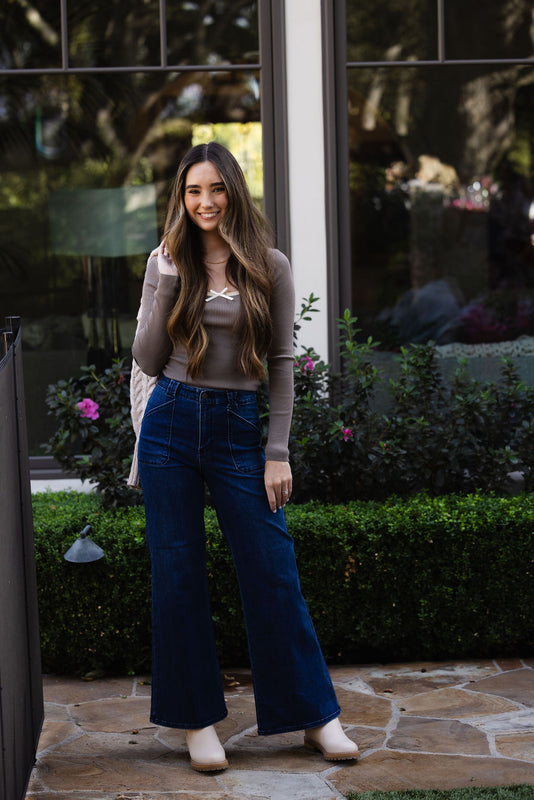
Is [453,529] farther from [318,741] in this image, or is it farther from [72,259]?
[72,259]

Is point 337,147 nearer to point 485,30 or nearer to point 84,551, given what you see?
point 485,30

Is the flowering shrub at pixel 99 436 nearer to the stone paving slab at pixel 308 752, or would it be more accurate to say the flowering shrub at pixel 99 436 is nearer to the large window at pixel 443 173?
the stone paving slab at pixel 308 752

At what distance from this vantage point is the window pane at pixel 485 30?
5.81 meters

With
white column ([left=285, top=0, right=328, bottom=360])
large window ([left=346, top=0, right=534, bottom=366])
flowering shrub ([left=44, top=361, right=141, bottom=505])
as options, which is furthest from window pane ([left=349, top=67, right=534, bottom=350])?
flowering shrub ([left=44, top=361, right=141, bottom=505])

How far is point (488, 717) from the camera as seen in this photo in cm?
371

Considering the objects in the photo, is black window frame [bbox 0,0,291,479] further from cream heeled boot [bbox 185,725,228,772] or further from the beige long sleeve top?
cream heeled boot [bbox 185,725,228,772]

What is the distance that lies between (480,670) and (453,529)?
2.10ft

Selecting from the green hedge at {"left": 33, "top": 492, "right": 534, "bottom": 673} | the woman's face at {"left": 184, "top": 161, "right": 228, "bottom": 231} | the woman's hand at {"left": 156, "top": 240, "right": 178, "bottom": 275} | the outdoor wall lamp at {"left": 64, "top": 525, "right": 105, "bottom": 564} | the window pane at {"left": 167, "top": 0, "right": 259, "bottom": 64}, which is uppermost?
the window pane at {"left": 167, "top": 0, "right": 259, "bottom": 64}

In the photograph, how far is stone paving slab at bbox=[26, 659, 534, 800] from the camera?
3.15 meters

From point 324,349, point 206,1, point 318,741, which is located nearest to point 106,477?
point 324,349

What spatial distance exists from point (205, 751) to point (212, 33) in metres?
4.13

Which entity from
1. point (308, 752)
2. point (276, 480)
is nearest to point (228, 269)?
point (276, 480)

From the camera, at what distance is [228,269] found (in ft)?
10.3

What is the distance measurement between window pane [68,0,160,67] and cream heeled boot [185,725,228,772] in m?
4.00
